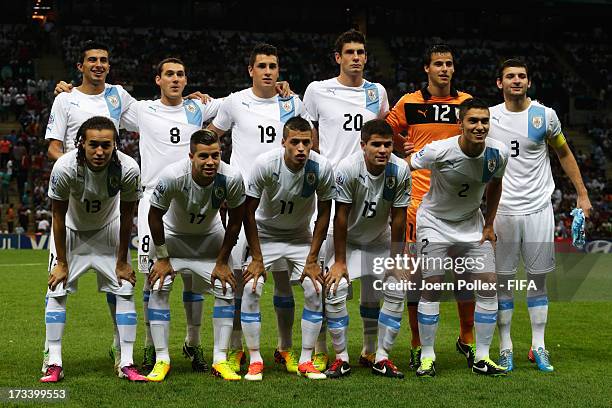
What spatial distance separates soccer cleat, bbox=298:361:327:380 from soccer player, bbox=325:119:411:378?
9 centimetres

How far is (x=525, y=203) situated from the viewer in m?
7.96

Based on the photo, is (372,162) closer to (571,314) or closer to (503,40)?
(571,314)

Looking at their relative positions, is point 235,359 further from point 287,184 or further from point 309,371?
point 287,184

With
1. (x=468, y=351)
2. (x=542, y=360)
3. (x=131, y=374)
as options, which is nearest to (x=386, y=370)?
(x=468, y=351)

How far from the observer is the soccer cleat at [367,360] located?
26.0 feet

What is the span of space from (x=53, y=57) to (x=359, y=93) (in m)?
28.5

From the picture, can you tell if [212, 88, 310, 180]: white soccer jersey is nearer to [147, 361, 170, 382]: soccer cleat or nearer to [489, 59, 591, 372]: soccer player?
[147, 361, 170, 382]: soccer cleat

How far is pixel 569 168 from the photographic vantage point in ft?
27.2

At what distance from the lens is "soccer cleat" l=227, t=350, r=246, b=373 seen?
24.7 ft

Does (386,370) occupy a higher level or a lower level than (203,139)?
lower

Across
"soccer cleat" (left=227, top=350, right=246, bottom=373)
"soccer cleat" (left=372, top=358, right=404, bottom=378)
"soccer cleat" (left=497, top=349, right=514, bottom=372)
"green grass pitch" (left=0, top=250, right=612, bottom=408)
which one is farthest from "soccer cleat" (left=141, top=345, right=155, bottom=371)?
"soccer cleat" (left=497, top=349, right=514, bottom=372)

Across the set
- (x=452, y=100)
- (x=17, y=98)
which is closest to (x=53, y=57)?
(x=17, y=98)

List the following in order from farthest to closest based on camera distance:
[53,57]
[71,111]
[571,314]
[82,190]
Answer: [53,57]
[571,314]
[71,111]
[82,190]

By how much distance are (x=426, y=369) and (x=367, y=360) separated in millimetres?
702
